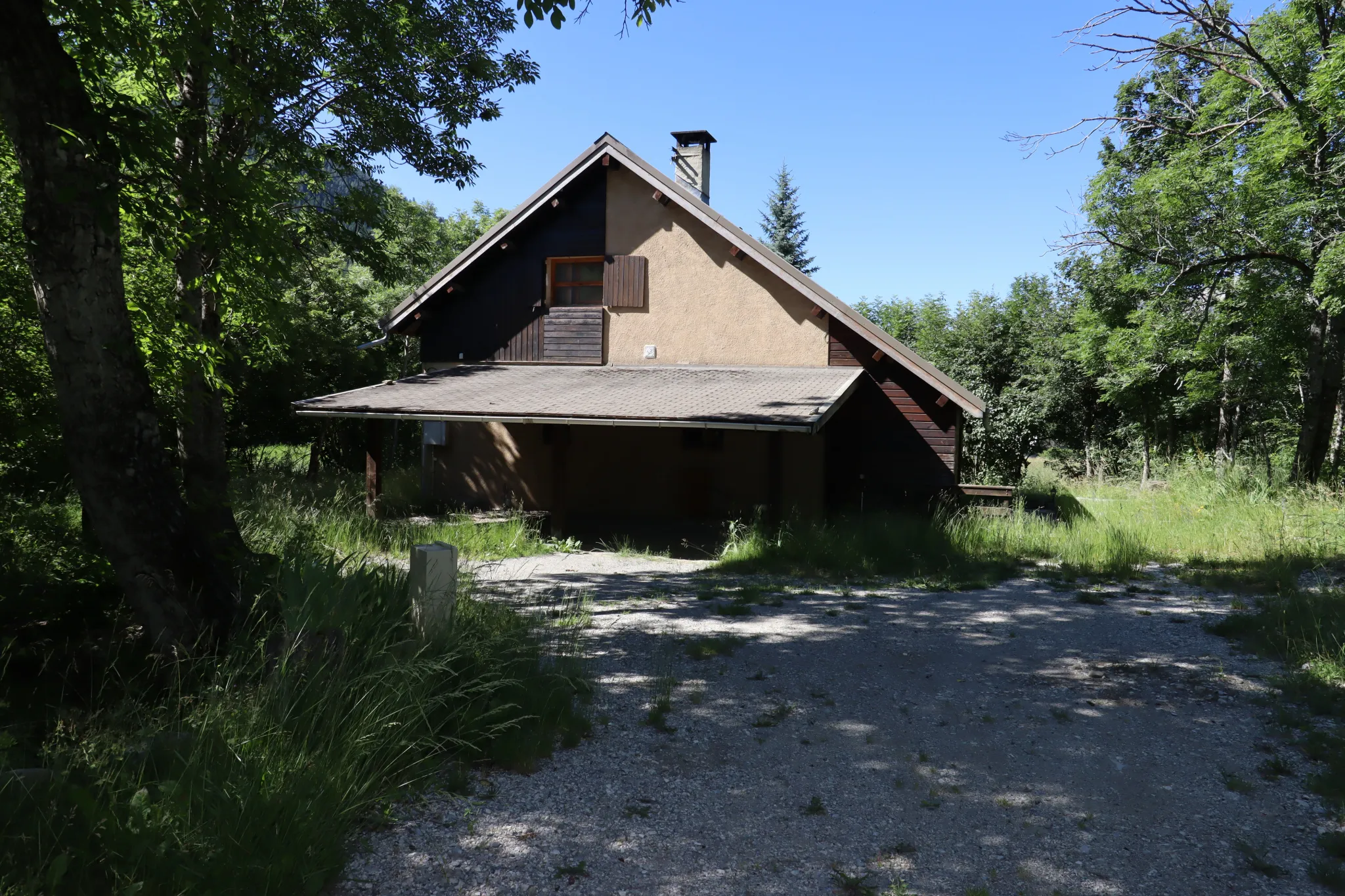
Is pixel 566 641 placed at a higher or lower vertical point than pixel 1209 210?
lower

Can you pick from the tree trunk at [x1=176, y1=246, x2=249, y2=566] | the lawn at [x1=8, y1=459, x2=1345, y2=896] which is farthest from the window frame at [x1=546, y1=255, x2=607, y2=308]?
the lawn at [x1=8, y1=459, x2=1345, y2=896]

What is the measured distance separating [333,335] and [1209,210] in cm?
1846

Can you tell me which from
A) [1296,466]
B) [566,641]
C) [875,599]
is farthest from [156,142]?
[1296,466]

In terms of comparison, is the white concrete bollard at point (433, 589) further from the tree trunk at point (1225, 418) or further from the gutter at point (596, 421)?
the tree trunk at point (1225, 418)

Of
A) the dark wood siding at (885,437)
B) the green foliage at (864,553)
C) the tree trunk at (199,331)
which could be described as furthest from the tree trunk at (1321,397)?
the tree trunk at (199,331)

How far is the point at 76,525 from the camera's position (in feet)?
21.8

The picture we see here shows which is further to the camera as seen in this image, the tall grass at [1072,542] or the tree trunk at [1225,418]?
the tree trunk at [1225,418]

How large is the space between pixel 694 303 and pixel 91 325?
12.0 metres

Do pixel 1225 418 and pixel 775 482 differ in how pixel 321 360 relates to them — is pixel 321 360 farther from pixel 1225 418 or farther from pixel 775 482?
pixel 1225 418

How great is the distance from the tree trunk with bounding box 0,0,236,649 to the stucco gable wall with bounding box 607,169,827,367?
38.2 ft

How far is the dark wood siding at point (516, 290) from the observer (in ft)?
54.1

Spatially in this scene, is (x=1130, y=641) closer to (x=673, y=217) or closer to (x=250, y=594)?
(x=250, y=594)

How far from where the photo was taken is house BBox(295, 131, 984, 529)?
47.3 ft

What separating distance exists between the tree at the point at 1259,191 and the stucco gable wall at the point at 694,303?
626 centimetres
